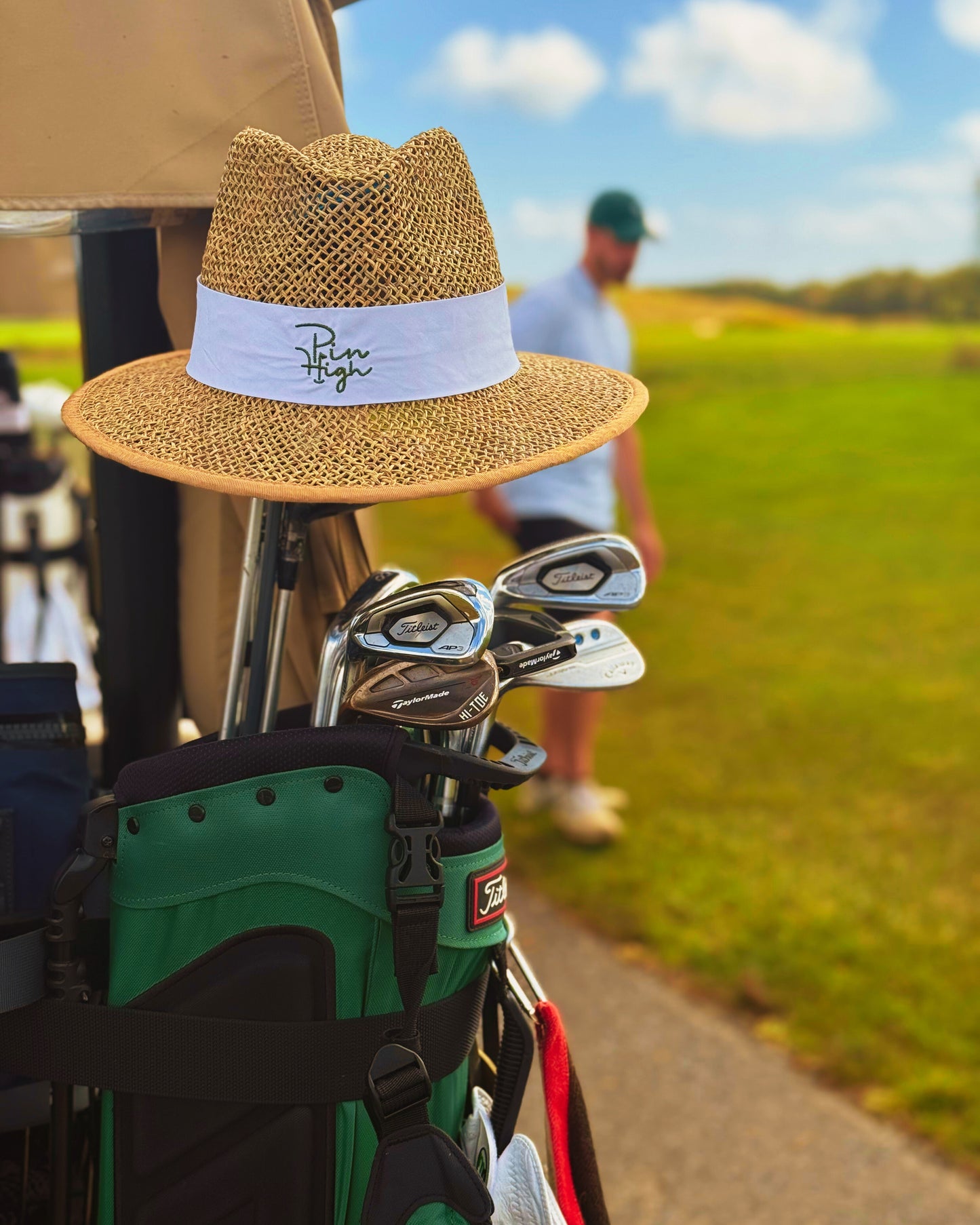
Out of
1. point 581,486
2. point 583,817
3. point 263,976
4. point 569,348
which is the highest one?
point 569,348

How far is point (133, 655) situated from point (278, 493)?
27.4 inches

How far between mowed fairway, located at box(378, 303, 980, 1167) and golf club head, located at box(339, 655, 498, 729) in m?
1.88

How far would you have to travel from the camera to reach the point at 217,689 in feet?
5.48

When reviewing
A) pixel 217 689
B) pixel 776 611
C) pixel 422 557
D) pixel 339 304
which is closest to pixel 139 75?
pixel 339 304

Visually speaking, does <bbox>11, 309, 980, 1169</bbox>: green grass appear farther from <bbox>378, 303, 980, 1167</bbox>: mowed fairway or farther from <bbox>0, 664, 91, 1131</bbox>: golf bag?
<bbox>0, 664, 91, 1131</bbox>: golf bag

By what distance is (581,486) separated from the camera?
3543 mm

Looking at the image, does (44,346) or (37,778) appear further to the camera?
(44,346)

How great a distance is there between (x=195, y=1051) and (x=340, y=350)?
2.34 feet

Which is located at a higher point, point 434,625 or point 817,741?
point 434,625

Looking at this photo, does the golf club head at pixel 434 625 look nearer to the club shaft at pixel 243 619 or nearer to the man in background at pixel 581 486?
the club shaft at pixel 243 619

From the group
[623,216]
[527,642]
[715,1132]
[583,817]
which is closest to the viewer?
[527,642]

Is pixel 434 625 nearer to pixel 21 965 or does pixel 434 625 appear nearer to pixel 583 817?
pixel 21 965

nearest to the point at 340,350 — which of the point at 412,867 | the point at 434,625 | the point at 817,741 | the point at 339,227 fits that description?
the point at 339,227

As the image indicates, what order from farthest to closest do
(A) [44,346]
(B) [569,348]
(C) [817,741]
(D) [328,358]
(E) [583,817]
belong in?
(C) [817,741] < (A) [44,346] < (E) [583,817] < (B) [569,348] < (D) [328,358]
